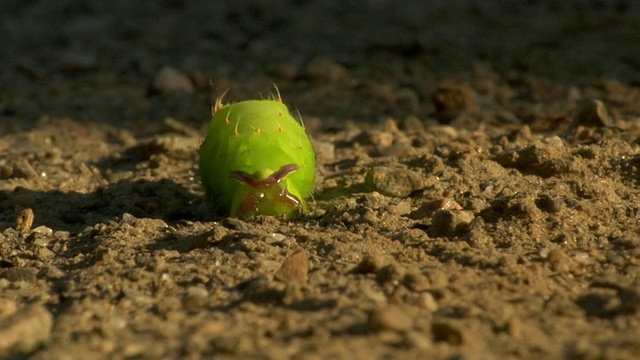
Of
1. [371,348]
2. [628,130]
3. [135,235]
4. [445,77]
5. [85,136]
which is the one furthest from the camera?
[445,77]

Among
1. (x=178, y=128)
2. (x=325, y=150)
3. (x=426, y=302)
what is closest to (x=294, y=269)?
(x=426, y=302)

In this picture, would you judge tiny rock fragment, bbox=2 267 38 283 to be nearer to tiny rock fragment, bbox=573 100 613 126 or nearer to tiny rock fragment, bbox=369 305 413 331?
tiny rock fragment, bbox=369 305 413 331

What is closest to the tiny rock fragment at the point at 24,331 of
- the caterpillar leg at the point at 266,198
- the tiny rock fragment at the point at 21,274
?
the tiny rock fragment at the point at 21,274

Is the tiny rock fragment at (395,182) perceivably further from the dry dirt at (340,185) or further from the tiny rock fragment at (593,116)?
the tiny rock fragment at (593,116)

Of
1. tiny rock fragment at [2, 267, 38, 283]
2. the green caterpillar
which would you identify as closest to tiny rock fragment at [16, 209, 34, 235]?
tiny rock fragment at [2, 267, 38, 283]

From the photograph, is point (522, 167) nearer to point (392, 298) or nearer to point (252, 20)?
point (392, 298)

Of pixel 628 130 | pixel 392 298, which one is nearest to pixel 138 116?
pixel 628 130
